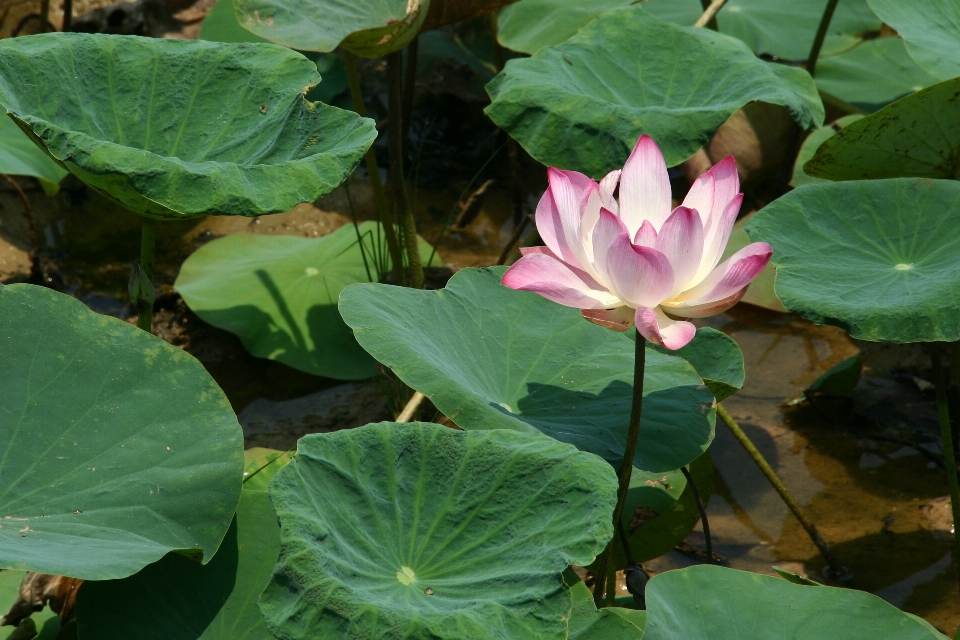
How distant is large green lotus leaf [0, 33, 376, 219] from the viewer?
4.77ft

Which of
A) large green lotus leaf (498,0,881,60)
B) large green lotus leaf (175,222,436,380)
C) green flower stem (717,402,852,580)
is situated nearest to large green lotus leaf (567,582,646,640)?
green flower stem (717,402,852,580)

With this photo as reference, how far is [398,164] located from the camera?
7.89 ft

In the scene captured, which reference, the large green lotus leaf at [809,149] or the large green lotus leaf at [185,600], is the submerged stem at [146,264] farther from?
the large green lotus leaf at [809,149]

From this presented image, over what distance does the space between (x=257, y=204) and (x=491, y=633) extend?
0.76 meters

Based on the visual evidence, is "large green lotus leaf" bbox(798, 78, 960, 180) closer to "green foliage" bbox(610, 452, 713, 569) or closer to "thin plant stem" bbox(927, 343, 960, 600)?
"thin plant stem" bbox(927, 343, 960, 600)

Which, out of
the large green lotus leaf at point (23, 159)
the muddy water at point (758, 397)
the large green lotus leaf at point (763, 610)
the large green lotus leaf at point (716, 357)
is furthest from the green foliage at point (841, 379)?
the large green lotus leaf at point (23, 159)

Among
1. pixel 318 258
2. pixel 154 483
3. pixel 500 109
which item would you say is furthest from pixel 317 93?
pixel 154 483

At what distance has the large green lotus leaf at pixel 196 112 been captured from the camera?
1.46m

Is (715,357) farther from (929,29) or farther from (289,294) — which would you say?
(929,29)

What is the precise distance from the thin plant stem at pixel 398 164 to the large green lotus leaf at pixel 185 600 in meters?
1.20

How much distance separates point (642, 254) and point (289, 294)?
1641 millimetres

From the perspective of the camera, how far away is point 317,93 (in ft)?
11.1

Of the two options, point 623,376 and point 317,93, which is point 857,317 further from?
point 317,93

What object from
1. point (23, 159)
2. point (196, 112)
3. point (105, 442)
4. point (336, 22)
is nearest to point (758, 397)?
point (336, 22)
